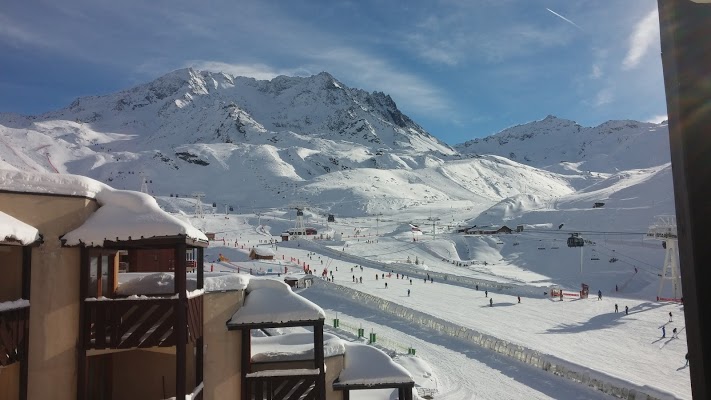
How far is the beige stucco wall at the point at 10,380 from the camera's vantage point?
9.67 metres

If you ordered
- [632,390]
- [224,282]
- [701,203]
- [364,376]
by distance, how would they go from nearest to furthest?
[701,203], [224,282], [364,376], [632,390]

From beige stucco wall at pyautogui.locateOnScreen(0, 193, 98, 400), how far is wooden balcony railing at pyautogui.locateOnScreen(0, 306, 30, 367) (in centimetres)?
31

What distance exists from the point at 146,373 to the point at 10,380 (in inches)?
130

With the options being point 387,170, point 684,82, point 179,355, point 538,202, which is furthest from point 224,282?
point 387,170

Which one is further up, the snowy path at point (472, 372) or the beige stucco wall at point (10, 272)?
the beige stucco wall at point (10, 272)

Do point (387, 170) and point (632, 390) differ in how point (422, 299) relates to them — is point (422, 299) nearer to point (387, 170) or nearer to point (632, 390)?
point (632, 390)

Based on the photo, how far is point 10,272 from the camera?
9.32 meters

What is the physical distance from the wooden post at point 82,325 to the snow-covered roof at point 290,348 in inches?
175

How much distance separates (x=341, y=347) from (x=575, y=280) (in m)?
54.8

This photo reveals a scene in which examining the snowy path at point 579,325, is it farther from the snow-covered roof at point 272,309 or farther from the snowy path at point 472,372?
the snow-covered roof at point 272,309

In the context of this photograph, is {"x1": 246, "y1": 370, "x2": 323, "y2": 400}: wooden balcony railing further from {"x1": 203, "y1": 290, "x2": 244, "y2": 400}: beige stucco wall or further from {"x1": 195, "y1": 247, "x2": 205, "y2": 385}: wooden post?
{"x1": 195, "y1": 247, "x2": 205, "y2": 385}: wooden post

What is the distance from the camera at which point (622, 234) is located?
266 ft

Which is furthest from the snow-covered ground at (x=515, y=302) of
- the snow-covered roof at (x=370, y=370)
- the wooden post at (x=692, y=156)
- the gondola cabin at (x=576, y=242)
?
the wooden post at (x=692, y=156)

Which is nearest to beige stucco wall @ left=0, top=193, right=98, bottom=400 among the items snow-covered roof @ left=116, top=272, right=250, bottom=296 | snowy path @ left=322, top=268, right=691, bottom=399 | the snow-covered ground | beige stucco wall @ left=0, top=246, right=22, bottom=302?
beige stucco wall @ left=0, top=246, right=22, bottom=302
